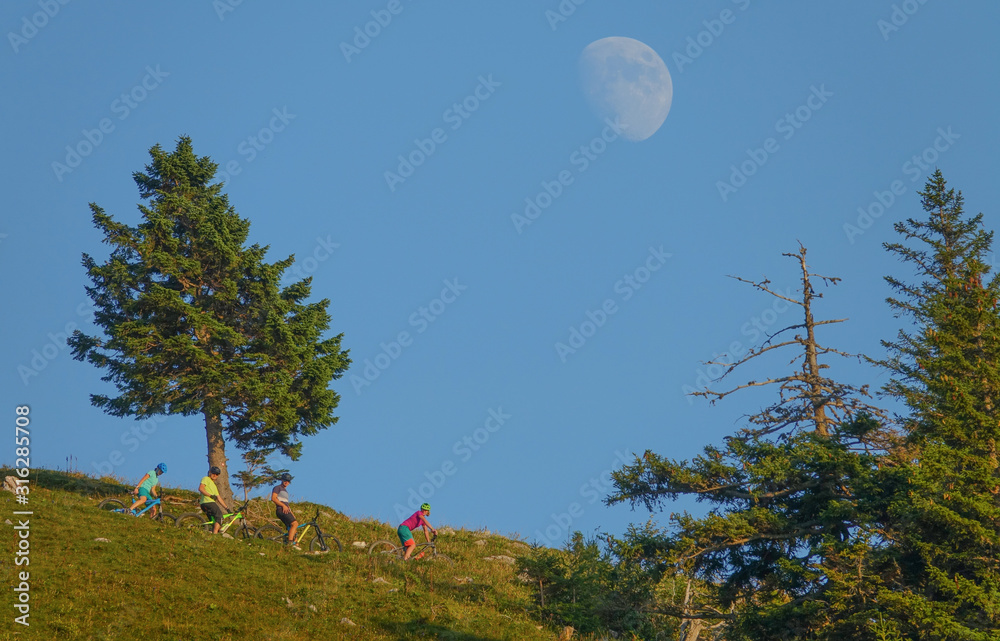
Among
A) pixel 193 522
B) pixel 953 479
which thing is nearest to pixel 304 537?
pixel 193 522

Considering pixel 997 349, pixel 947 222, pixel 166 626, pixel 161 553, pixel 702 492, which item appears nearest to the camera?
pixel 166 626

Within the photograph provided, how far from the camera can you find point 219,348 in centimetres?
3412

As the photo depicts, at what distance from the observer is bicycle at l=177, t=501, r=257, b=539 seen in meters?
25.0

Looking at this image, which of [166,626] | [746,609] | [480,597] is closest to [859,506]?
[746,609]

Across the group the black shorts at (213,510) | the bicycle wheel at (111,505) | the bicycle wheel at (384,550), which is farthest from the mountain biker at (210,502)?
the bicycle wheel at (384,550)

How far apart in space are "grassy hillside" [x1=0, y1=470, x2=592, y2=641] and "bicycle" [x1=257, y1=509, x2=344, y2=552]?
1150mm

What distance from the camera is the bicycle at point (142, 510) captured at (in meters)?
25.4

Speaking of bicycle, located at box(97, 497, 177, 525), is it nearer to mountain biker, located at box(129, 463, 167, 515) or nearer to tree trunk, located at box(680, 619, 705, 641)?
mountain biker, located at box(129, 463, 167, 515)

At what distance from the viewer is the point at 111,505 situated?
26.5 meters

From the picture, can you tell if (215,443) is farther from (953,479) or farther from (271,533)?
(953,479)

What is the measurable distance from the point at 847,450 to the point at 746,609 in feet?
16.7

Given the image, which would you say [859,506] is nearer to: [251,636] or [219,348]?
[251,636]

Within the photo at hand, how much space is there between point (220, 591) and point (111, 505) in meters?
8.98

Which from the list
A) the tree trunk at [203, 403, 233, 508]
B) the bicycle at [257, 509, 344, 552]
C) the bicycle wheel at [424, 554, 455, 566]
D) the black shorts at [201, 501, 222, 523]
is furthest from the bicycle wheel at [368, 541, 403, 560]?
the tree trunk at [203, 403, 233, 508]
